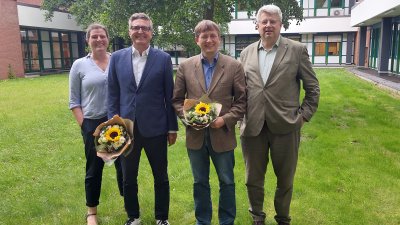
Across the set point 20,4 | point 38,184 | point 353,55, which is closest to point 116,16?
point 38,184

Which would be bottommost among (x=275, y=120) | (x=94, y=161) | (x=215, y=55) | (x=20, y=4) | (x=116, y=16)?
(x=94, y=161)

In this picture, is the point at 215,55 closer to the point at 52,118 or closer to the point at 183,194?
the point at 183,194

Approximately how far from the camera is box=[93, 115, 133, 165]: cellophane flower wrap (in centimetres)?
340

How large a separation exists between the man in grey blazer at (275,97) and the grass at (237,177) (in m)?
0.89

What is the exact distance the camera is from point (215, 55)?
3521 millimetres

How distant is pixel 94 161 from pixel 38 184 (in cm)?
207

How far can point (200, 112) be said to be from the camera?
10.6 feet

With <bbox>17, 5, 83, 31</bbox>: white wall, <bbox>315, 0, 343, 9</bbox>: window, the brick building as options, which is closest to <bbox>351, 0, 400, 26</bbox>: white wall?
<bbox>315, 0, 343, 9</bbox>: window

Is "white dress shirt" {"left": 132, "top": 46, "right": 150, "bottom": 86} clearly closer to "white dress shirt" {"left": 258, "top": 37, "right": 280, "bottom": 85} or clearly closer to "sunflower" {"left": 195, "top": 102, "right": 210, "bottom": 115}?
"sunflower" {"left": 195, "top": 102, "right": 210, "bottom": 115}

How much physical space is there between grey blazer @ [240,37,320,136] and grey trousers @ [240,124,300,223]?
11 centimetres

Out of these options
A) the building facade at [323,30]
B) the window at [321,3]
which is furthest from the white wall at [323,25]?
the window at [321,3]

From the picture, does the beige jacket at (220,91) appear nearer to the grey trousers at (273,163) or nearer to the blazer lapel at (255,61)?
the blazer lapel at (255,61)

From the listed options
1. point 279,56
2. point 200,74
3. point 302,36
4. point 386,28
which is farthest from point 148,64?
point 302,36

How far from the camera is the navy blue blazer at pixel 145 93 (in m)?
3.57
